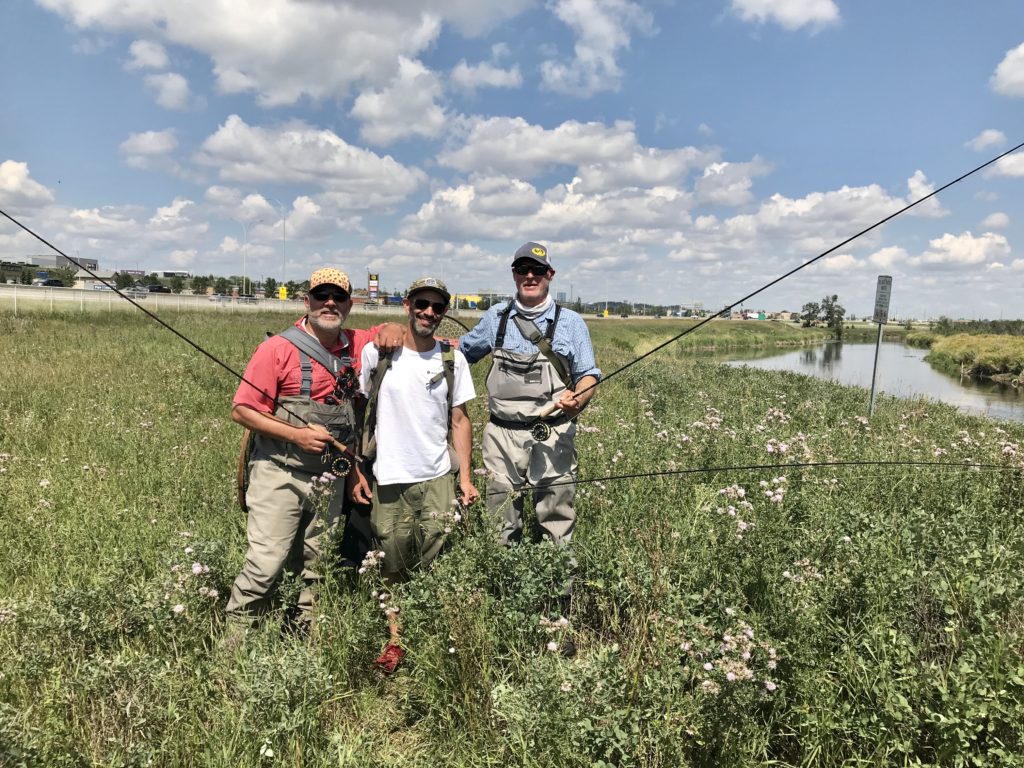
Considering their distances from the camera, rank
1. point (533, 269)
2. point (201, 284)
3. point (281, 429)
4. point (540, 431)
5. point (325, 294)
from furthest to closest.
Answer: point (201, 284), point (533, 269), point (540, 431), point (325, 294), point (281, 429)

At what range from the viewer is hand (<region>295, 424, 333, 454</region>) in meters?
2.91

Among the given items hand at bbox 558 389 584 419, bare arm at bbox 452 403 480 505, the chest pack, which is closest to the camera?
the chest pack

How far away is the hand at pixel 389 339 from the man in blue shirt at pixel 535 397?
60cm

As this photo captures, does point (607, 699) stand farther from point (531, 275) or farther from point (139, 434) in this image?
point (139, 434)

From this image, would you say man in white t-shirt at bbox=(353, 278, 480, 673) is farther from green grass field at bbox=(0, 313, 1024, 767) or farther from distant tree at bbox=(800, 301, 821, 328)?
distant tree at bbox=(800, 301, 821, 328)

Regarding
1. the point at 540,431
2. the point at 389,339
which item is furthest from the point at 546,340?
the point at 389,339

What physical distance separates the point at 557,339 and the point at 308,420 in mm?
1587

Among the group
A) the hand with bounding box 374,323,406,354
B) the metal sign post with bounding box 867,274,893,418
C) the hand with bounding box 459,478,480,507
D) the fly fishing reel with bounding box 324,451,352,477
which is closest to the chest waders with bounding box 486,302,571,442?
the hand with bounding box 459,478,480,507

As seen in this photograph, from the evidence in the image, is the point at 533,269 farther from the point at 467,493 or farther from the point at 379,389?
the point at 467,493

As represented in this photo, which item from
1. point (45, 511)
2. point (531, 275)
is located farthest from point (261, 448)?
point (45, 511)

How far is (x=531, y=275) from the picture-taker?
347 centimetres

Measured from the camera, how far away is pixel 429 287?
3.07 metres

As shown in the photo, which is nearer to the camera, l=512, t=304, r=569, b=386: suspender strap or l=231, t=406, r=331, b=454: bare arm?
l=231, t=406, r=331, b=454: bare arm

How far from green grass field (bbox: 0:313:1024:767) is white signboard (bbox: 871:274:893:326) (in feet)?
24.3
